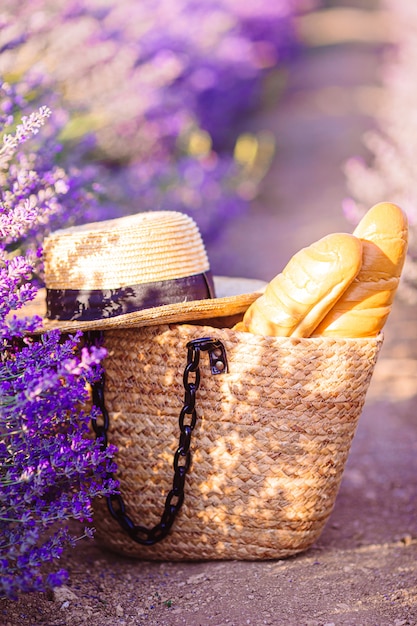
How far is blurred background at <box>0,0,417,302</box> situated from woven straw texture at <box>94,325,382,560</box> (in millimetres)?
683

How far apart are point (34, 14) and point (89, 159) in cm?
137

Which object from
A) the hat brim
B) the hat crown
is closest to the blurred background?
the hat crown

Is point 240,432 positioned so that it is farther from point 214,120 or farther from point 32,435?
point 214,120

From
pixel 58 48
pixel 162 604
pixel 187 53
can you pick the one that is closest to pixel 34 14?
pixel 58 48

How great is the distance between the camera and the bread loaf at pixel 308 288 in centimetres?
202

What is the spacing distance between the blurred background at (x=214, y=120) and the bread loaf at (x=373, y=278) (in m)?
0.94

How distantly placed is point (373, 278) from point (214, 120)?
6.93m

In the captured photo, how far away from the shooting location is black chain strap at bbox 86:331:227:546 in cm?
216

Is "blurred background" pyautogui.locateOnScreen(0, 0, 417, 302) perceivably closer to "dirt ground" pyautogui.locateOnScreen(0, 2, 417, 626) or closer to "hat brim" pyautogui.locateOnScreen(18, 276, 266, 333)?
"hat brim" pyautogui.locateOnScreen(18, 276, 266, 333)

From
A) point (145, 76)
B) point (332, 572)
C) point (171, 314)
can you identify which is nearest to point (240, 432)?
point (171, 314)

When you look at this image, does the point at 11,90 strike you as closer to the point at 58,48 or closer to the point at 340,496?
the point at 58,48

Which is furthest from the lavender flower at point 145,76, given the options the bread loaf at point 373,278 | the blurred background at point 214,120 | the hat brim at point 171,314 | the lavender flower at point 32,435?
the bread loaf at point 373,278

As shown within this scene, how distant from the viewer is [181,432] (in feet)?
7.32

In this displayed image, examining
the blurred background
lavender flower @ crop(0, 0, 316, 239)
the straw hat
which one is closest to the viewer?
the straw hat
